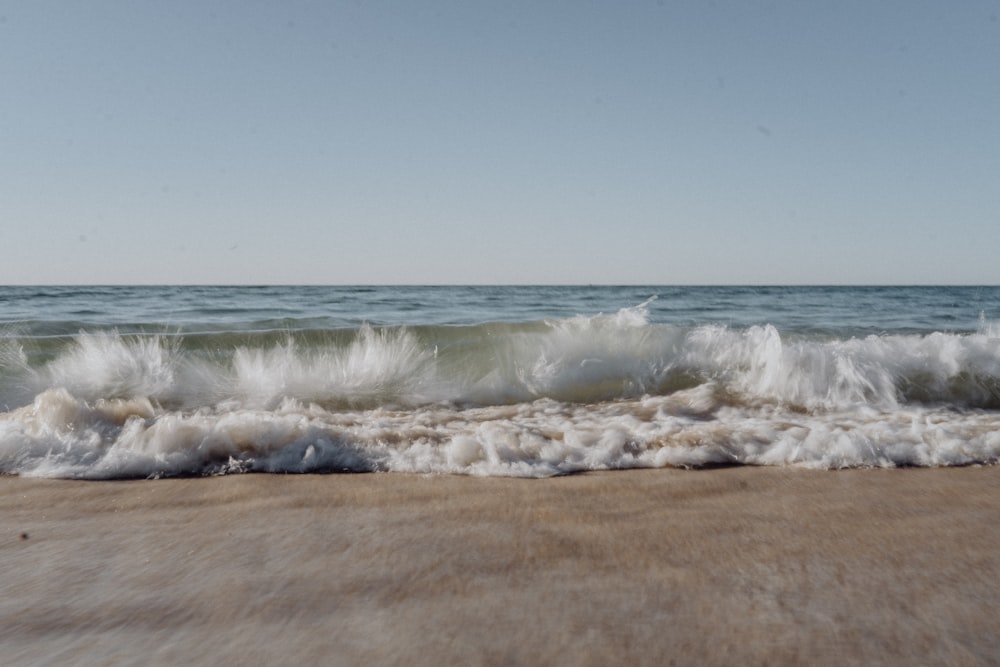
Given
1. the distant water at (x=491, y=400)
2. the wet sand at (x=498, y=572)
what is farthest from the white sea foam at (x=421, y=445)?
the wet sand at (x=498, y=572)

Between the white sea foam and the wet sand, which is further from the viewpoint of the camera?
the white sea foam

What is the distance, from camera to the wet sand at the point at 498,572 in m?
1.42

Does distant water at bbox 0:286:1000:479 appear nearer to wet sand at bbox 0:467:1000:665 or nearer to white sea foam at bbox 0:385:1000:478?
white sea foam at bbox 0:385:1000:478

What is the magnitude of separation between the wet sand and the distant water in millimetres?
340

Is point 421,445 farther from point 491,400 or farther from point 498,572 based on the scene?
point 491,400

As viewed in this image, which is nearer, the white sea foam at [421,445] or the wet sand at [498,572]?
the wet sand at [498,572]

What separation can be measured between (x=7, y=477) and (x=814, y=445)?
371cm

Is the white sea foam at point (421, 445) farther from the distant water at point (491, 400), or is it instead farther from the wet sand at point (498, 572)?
the wet sand at point (498, 572)

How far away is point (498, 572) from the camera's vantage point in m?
1.80

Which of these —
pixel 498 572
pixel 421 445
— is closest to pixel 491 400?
pixel 421 445

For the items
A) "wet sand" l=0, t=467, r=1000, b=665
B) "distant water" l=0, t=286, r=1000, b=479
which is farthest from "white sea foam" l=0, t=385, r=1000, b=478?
"wet sand" l=0, t=467, r=1000, b=665

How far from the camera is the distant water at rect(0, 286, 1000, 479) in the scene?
3107 millimetres

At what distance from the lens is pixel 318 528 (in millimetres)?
2162

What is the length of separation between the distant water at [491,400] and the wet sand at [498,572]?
1.11 feet
